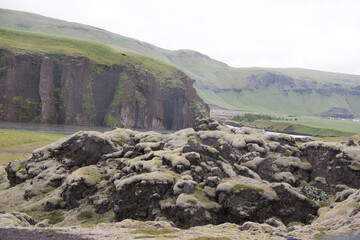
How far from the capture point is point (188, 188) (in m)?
53.5

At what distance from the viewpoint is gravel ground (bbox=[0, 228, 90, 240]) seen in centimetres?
3332

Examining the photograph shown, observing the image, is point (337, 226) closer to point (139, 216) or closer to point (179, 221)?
point (179, 221)

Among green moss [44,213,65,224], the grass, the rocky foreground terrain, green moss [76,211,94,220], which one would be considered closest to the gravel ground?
the rocky foreground terrain

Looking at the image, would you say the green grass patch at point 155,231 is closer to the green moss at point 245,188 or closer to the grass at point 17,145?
the green moss at point 245,188

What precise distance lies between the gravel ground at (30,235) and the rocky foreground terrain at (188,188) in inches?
48.7

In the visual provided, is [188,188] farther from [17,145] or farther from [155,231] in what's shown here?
[17,145]

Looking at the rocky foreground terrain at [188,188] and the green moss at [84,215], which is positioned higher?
the rocky foreground terrain at [188,188]

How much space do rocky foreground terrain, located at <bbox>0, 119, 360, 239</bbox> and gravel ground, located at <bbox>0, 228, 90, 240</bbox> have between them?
124 cm

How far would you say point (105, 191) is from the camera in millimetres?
60281

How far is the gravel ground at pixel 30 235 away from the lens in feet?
109

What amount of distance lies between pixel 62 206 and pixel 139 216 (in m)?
17.0

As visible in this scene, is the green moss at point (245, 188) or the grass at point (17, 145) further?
the grass at point (17, 145)

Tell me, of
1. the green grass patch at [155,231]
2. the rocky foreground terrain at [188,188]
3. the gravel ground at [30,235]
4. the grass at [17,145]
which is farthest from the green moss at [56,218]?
the grass at [17,145]

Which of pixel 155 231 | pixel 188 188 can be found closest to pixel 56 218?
pixel 188 188
